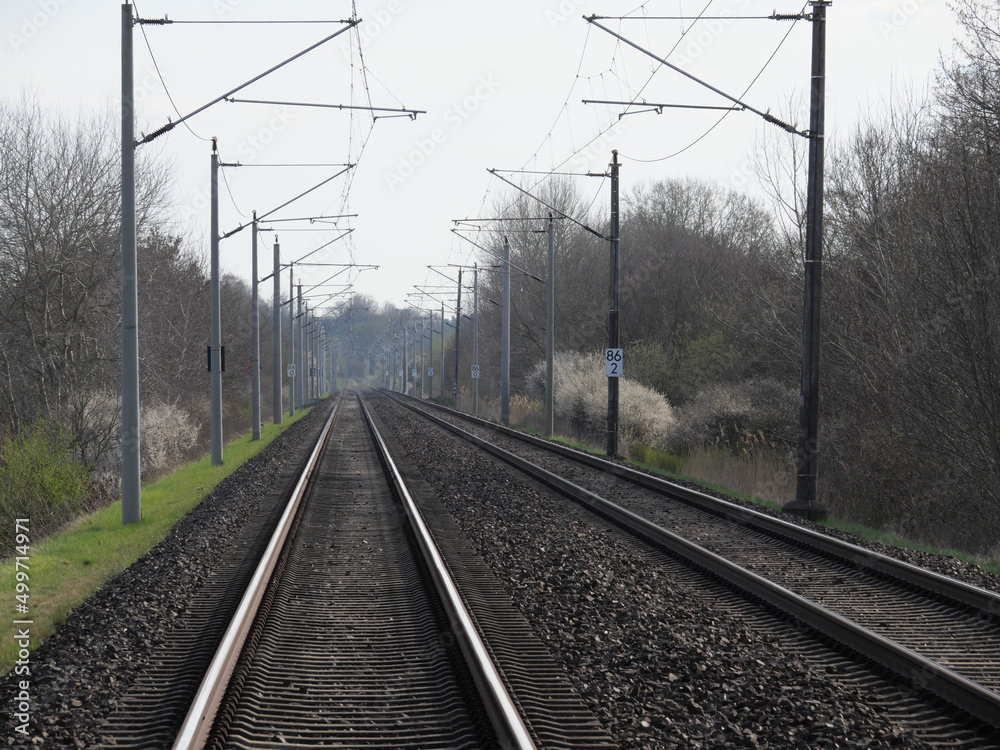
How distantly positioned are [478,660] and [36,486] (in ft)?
46.8

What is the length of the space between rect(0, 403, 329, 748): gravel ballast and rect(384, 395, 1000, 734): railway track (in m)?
5.32

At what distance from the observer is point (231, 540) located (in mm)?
11609

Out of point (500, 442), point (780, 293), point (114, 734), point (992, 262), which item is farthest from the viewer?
point (500, 442)

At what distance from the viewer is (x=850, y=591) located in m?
8.76

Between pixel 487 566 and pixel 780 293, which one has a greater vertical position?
pixel 780 293

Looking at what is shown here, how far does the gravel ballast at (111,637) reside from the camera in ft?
17.5

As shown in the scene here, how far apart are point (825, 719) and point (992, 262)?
10.8 metres

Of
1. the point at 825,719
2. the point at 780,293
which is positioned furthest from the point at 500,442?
the point at 825,719

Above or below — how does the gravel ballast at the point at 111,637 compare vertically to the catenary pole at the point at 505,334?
below

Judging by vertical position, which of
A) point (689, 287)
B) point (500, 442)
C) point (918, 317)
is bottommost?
point (500, 442)

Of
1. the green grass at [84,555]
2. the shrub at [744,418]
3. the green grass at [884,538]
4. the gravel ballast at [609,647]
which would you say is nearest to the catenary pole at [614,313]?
the shrub at [744,418]

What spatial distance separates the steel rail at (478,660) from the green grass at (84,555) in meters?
3.50

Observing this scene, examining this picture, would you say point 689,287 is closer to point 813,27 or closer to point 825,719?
point 813,27

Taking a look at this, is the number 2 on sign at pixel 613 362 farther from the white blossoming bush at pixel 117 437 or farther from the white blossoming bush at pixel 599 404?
the white blossoming bush at pixel 117 437
